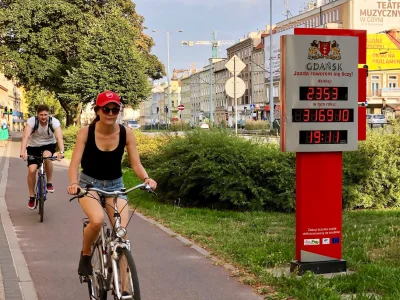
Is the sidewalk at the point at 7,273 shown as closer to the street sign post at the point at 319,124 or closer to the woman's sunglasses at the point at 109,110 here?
the woman's sunglasses at the point at 109,110

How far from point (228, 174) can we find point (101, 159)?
602 centimetres

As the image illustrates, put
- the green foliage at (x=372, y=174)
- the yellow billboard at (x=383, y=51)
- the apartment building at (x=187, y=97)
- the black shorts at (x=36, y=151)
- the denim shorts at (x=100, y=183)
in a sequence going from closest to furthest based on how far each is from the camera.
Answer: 1. the denim shorts at (x=100, y=183)
2. the black shorts at (x=36, y=151)
3. the green foliage at (x=372, y=174)
4. the yellow billboard at (x=383, y=51)
5. the apartment building at (x=187, y=97)

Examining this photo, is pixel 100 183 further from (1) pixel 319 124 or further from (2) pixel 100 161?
(1) pixel 319 124

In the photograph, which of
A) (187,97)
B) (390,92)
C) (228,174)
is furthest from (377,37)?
(187,97)

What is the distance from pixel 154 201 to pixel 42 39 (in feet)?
99.4

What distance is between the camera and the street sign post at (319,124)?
20.2 feet

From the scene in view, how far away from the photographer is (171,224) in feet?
31.1

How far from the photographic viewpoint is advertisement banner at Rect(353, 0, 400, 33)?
262 ft

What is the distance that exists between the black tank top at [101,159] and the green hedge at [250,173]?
18.7ft

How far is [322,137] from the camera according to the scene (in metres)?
6.29

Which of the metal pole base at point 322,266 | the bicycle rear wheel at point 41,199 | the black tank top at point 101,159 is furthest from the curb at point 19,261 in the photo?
the metal pole base at point 322,266

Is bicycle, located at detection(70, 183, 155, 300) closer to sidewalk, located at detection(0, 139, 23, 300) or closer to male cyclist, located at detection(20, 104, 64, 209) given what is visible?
sidewalk, located at detection(0, 139, 23, 300)

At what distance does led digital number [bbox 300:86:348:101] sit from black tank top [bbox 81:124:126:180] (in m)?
2.06

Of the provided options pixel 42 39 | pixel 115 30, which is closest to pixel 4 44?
pixel 42 39
